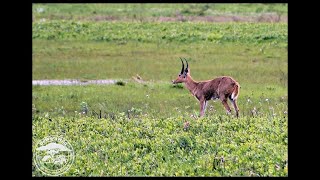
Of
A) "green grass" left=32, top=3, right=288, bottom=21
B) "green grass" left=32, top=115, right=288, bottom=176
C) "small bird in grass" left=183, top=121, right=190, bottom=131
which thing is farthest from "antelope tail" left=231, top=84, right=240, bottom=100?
"green grass" left=32, top=3, right=288, bottom=21

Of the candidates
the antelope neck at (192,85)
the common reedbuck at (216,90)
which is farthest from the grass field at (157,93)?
the antelope neck at (192,85)

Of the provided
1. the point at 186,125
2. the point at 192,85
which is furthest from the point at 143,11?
the point at 186,125

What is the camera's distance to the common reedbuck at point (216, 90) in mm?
13391

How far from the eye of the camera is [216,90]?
13.6 m

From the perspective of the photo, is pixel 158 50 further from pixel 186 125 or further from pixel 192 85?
pixel 186 125

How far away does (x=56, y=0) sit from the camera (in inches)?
450

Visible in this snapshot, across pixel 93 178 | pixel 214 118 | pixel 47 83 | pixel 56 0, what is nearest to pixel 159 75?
pixel 47 83

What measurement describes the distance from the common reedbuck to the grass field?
329mm

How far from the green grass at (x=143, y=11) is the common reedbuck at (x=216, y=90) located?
1580cm

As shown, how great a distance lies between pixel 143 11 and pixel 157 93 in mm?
14335

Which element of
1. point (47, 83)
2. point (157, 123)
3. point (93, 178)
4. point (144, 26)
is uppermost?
point (144, 26)

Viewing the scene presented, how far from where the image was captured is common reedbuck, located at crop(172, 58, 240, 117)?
43.9 ft
